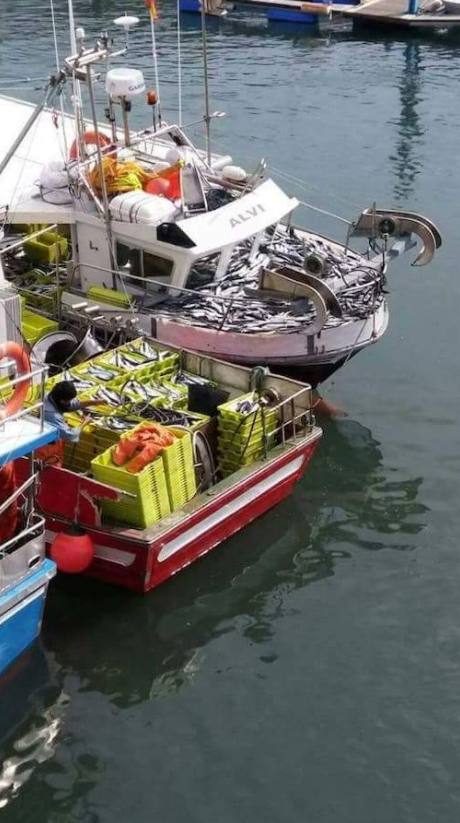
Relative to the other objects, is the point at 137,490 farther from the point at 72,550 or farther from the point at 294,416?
→ the point at 294,416

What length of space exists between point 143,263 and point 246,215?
2045 millimetres

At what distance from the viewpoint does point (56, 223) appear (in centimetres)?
1981

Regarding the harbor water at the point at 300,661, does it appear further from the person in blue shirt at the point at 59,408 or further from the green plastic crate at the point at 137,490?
the person in blue shirt at the point at 59,408

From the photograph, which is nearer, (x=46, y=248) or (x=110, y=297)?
(x=110, y=297)

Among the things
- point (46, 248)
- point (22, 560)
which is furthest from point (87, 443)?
point (46, 248)

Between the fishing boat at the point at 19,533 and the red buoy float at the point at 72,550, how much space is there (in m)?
0.93

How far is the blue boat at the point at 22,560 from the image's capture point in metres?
12.6

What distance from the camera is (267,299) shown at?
1973 cm

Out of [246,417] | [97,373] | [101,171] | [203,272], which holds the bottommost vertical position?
[246,417]

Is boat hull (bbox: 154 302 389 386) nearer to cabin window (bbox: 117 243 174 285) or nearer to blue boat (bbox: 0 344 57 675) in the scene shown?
cabin window (bbox: 117 243 174 285)

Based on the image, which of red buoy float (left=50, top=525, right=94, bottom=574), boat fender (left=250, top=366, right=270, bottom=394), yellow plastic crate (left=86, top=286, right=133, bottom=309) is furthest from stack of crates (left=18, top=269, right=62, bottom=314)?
red buoy float (left=50, top=525, right=94, bottom=574)

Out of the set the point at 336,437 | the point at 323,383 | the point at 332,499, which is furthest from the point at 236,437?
the point at 323,383

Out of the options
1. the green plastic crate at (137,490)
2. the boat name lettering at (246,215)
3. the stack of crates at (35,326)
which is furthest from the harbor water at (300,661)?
the stack of crates at (35,326)

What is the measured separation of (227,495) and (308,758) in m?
4.08
